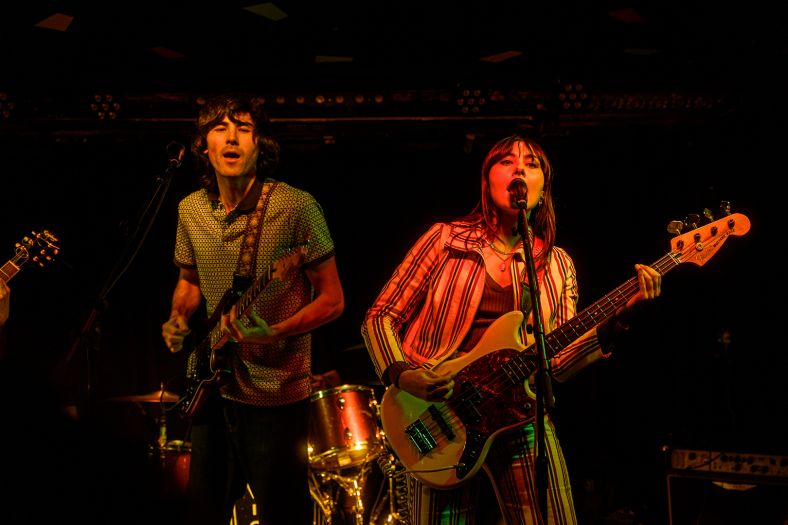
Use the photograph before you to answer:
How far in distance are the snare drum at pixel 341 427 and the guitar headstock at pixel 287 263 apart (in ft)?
7.23

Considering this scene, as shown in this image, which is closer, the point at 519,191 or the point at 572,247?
the point at 519,191

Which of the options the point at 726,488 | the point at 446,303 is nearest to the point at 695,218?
the point at 446,303

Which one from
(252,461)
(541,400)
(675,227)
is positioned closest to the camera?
(541,400)

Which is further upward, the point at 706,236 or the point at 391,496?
the point at 706,236

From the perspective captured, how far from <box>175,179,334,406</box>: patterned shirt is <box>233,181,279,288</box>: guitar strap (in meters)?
0.02

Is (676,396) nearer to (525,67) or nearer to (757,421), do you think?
(757,421)

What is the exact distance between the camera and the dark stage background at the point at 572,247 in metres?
5.96

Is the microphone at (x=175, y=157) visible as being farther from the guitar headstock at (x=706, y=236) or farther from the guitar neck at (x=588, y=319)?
the guitar headstock at (x=706, y=236)

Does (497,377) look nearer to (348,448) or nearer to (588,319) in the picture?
(588,319)

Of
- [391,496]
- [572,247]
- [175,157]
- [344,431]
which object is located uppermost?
[175,157]

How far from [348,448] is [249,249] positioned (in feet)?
7.58

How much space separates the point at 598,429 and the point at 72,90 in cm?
513

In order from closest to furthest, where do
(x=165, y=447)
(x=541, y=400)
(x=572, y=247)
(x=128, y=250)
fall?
(x=541, y=400) → (x=128, y=250) → (x=165, y=447) → (x=572, y=247)

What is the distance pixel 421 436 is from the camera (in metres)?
3.29
